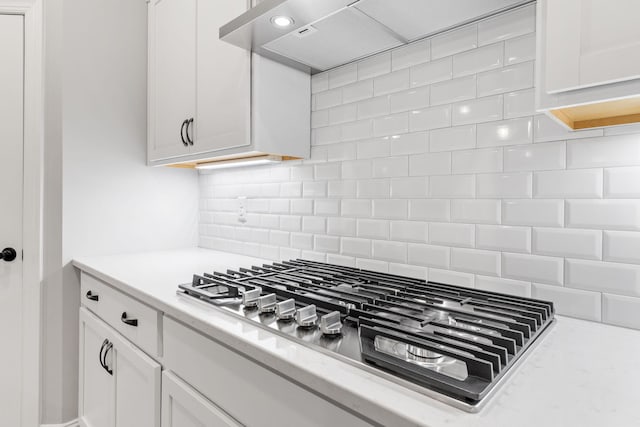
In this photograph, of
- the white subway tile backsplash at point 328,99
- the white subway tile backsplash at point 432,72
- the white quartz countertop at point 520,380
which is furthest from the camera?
the white subway tile backsplash at point 328,99

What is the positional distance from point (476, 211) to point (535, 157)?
0.23m

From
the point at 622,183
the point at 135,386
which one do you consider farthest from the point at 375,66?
the point at 135,386

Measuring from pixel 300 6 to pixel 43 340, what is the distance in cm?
209

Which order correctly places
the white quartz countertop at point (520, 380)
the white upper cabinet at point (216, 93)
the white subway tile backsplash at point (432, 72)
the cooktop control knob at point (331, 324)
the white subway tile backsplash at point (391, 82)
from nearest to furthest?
the white quartz countertop at point (520, 380)
the cooktop control knob at point (331, 324)
the white subway tile backsplash at point (432, 72)
the white subway tile backsplash at point (391, 82)
the white upper cabinet at point (216, 93)

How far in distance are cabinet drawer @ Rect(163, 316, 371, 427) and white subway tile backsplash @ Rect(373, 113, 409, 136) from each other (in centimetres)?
96

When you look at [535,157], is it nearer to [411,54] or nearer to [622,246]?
[622,246]

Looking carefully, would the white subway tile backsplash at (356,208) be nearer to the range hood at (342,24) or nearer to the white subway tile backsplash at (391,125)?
the white subway tile backsplash at (391,125)

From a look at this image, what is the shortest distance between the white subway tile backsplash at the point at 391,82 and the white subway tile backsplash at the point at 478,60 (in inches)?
7.5

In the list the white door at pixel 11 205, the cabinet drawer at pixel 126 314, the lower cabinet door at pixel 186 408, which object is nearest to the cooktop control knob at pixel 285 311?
the lower cabinet door at pixel 186 408

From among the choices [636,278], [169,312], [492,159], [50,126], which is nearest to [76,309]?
[50,126]

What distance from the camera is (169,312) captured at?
1102 mm

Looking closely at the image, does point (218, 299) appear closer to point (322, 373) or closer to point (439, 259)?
point (322, 373)

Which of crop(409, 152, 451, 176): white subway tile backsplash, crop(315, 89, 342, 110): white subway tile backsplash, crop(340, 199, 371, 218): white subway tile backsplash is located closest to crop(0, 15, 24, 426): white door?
crop(315, 89, 342, 110): white subway tile backsplash

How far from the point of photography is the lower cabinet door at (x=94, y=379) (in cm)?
156
